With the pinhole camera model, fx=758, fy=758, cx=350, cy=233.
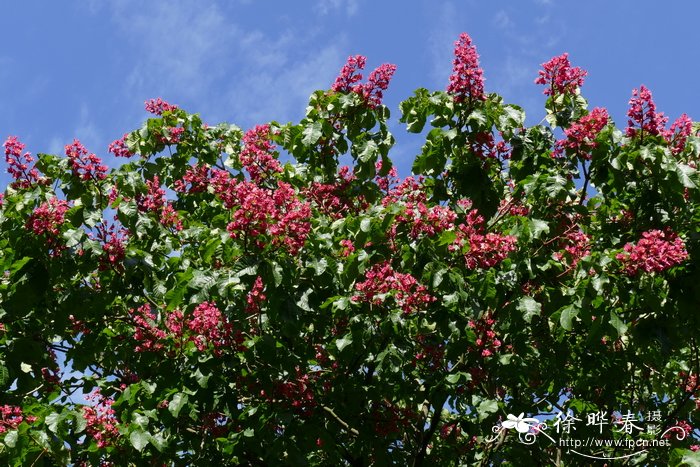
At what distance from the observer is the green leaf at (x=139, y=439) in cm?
569

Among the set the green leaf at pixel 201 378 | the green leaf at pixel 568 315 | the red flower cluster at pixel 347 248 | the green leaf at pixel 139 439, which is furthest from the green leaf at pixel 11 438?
the green leaf at pixel 568 315

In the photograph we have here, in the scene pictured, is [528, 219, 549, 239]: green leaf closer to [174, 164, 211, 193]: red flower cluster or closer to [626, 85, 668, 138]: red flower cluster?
[626, 85, 668, 138]: red flower cluster

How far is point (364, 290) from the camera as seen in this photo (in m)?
5.80

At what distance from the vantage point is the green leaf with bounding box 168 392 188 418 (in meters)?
5.93

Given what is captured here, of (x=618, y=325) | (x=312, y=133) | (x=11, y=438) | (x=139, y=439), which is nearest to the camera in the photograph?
(x=618, y=325)

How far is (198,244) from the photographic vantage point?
767 cm

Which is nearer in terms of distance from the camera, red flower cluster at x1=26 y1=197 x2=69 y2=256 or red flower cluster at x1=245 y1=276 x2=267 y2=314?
red flower cluster at x1=245 y1=276 x2=267 y2=314

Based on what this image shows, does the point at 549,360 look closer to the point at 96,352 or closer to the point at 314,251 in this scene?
the point at 314,251

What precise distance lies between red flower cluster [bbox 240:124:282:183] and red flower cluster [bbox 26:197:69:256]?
2.08 meters

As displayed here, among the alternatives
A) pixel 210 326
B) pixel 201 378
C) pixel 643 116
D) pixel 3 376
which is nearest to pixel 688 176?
pixel 643 116

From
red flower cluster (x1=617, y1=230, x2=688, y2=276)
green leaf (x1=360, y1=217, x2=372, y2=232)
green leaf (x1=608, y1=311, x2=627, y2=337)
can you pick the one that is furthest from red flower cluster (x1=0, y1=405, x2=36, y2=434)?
red flower cluster (x1=617, y1=230, x2=688, y2=276)

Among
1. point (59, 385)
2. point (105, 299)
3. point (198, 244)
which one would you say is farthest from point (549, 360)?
point (59, 385)

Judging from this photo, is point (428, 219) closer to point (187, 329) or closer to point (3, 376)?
point (187, 329)

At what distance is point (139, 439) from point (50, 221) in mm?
1861
